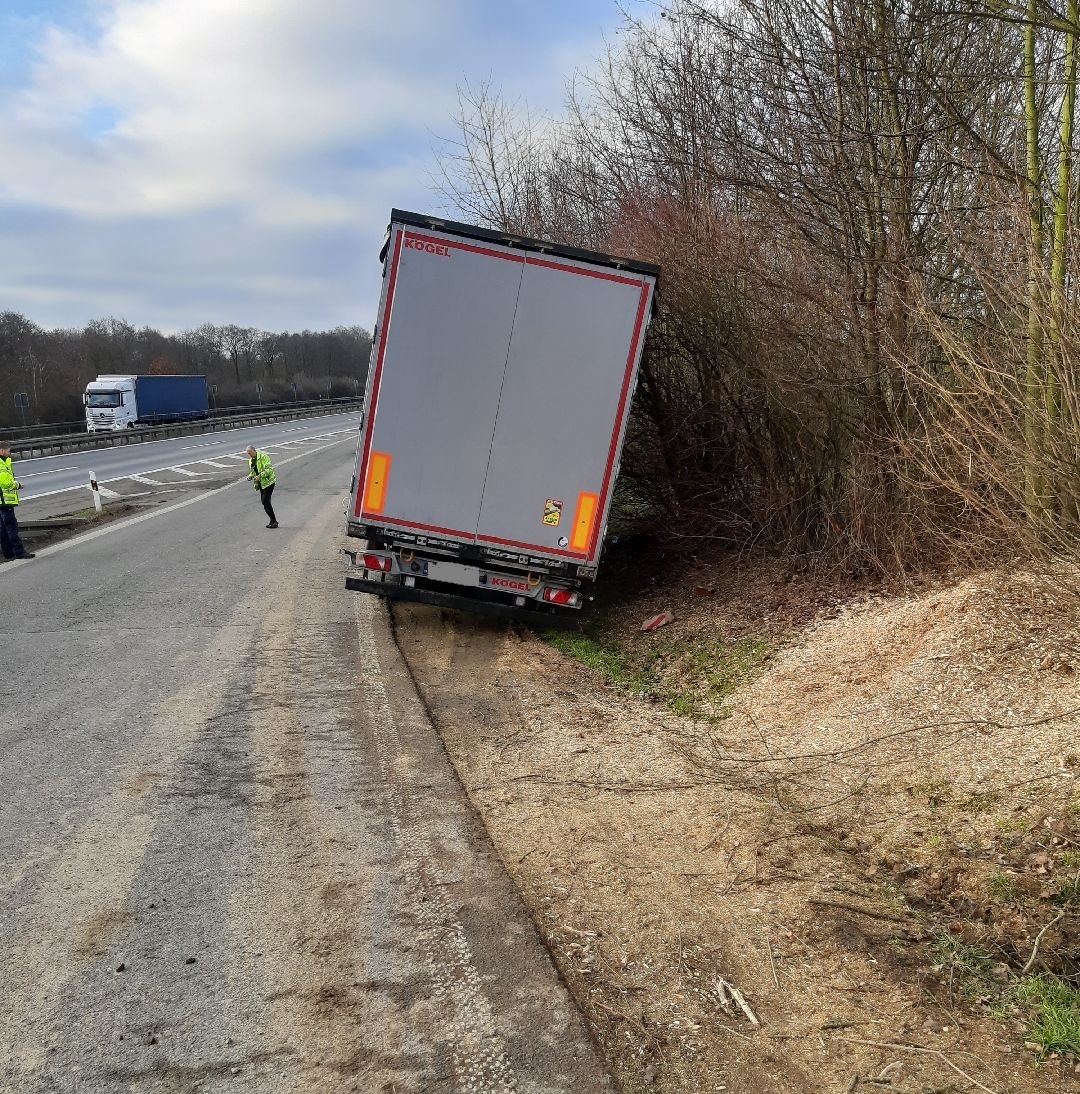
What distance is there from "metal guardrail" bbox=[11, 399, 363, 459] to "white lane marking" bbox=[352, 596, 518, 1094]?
29.0 metres

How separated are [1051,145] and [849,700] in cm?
545

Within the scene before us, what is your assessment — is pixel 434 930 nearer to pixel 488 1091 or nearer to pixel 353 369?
pixel 488 1091

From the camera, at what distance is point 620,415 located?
8570mm

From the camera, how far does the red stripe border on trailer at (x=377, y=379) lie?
8367mm

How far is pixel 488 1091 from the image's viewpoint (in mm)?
2920

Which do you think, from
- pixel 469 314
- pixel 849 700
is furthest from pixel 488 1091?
pixel 469 314

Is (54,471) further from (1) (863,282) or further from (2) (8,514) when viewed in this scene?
(1) (863,282)

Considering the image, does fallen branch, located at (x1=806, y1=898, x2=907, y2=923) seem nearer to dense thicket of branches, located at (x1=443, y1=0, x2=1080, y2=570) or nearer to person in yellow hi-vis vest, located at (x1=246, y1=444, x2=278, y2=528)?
dense thicket of branches, located at (x1=443, y1=0, x2=1080, y2=570)

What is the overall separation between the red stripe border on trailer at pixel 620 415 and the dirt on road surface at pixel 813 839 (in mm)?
1477

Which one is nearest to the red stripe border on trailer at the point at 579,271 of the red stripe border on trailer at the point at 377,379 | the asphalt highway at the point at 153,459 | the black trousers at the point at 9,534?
the red stripe border on trailer at the point at 377,379

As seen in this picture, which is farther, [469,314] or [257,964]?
[469,314]

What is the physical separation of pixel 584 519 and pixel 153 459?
1238 inches

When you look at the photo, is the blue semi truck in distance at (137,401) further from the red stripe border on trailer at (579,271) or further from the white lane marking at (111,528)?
the red stripe border on trailer at (579,271)

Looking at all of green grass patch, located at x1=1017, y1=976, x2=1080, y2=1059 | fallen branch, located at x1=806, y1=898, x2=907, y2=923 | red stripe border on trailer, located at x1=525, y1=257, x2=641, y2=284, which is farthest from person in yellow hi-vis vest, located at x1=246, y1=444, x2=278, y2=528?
green grass patch, located at x1=1017, y1=976, x2=1080, y2=1059
